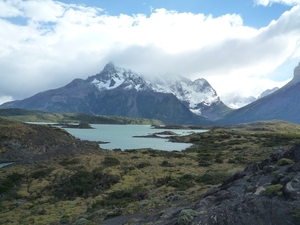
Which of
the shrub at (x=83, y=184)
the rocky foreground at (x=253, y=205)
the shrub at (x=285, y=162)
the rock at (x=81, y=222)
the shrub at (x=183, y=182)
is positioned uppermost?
the shrub at (x=285, y=162)

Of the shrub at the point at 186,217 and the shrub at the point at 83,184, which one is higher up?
the shrub at the point at 186,217

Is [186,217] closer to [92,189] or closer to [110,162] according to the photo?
[92,189]

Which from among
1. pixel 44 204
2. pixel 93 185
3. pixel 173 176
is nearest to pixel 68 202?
pixel 44 204

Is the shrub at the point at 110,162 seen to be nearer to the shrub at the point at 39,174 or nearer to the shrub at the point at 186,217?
the shrub at the point at 39,174

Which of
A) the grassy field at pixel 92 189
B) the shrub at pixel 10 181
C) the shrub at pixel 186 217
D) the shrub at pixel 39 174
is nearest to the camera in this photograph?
the shrub at pixel 186 217

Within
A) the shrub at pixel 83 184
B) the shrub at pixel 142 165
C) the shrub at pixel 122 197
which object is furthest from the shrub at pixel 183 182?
the shrub at pixel 142 165

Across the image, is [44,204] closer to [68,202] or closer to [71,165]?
[68,202]

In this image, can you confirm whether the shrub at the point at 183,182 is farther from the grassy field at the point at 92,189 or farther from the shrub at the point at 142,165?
the shrub at the point at 142,165

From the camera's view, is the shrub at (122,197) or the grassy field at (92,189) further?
the shrub at (122,197)

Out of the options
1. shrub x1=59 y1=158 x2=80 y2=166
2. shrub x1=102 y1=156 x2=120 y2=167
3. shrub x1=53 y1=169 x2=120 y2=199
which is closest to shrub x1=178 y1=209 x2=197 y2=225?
shrub x1=53 y1=169 x2=120 y2=199

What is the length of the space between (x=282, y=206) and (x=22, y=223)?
22987mm

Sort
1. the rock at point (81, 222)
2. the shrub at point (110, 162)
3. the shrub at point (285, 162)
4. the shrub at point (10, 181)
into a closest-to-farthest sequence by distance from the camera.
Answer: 1. the shrub at point (285, 162)
2. the rock at point (81, 222)
3. the shrub at point (10, 181)
4. the shrub at point (110, 162)

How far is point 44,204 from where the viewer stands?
33500mm

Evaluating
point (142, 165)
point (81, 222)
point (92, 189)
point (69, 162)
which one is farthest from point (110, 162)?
point (81, 222)
